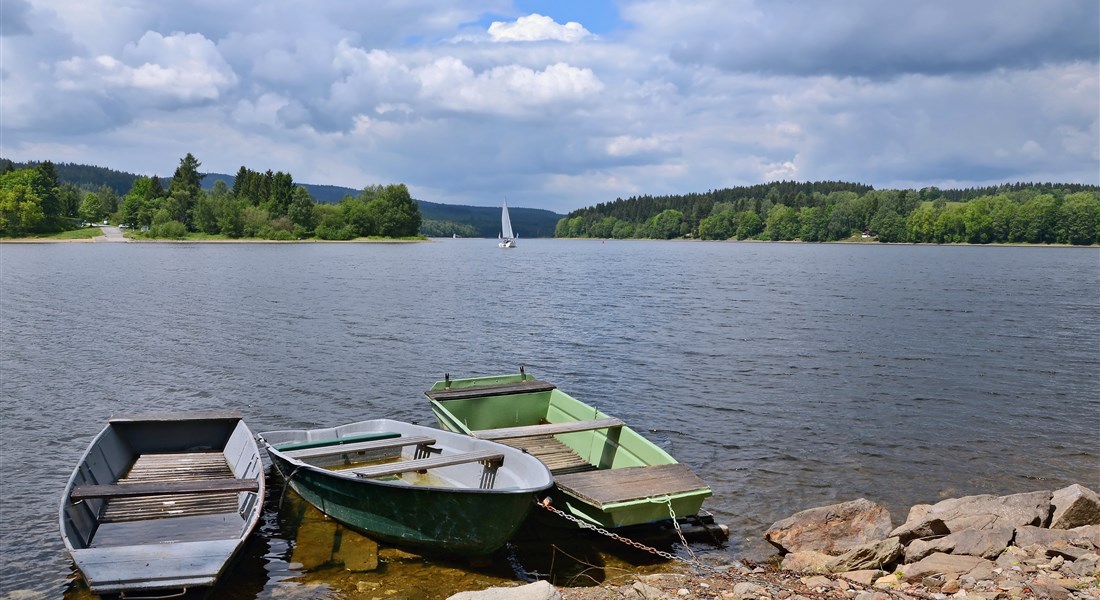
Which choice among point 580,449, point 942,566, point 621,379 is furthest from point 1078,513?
point 621,379

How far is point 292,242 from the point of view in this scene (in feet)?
552

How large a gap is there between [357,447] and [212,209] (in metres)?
165

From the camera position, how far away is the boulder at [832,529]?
39.4ft

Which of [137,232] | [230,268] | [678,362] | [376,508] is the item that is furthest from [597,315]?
[137,232]

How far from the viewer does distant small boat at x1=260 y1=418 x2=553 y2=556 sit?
35.4 feet

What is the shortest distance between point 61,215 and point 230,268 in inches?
4148

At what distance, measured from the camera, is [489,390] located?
17.4m

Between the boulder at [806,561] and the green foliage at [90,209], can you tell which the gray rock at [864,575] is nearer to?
the boulder at [806,561]

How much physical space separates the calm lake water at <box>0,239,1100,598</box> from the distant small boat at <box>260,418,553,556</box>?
0.75 m

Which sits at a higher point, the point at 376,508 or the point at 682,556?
the point at 376,508

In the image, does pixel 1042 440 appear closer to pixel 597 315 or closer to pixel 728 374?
pixel 728 374

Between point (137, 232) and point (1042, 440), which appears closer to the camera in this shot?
point (1042, 440)

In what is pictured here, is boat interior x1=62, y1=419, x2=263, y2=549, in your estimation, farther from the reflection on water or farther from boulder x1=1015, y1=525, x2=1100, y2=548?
boulder x1=1015, y1=525, x2=1100, y2=548

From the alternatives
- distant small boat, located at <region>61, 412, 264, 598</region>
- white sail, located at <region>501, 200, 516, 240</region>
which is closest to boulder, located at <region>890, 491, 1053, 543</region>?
distant small boat, located at <region>61, 412, 264, 598</region>
